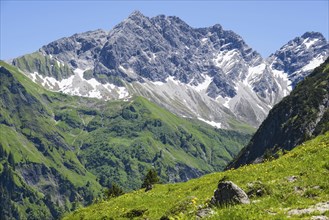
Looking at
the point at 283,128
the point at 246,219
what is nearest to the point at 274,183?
the point at 246,219

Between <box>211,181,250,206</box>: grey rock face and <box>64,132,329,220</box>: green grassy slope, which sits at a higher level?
<box>211,181,250,206</box>: grey rock face

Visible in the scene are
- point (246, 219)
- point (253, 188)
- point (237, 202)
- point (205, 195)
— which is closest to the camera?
point (246, 219)

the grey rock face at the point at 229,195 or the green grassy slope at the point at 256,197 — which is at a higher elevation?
the grey rock face at the point at 229,195

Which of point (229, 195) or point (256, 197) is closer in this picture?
point (229, 195)

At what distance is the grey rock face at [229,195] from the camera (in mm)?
20583

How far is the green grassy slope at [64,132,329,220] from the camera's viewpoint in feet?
61.9

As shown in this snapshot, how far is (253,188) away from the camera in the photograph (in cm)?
2556

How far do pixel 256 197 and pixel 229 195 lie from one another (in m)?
3.95

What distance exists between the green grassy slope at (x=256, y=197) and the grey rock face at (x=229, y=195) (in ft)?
2.44

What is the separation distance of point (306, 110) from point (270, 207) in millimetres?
168960

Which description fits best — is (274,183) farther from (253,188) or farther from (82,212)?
(82,212)

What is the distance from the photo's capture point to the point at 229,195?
21.1 meters

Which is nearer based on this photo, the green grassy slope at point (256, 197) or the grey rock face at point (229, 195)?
the green grassy slope at point (256, 197)

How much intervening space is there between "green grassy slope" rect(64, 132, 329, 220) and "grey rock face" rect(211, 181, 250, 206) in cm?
74
